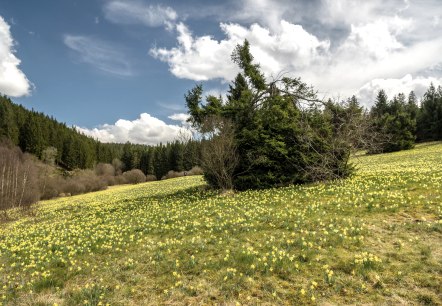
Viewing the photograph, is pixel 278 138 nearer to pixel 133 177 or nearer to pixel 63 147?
pixel 133 177

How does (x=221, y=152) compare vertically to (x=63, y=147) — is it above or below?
below

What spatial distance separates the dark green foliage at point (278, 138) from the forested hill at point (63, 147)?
80.6 metres

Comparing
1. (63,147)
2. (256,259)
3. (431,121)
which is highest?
Answer: (63,147)

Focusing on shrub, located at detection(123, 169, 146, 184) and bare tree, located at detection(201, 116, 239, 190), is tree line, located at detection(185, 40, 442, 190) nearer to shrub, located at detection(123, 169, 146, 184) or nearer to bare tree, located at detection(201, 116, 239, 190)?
bare tree, located at detection(201, 116, 239, 190)

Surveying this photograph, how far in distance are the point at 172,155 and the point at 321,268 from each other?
11834 centimetres

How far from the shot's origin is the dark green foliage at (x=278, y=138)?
76.8 ft

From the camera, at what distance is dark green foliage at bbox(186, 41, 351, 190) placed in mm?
23422

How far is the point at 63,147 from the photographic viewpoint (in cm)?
12800

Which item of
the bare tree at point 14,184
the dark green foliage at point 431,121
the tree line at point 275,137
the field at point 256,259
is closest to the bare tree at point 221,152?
the tree line at point 275,137

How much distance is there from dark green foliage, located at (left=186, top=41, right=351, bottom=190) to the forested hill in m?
80.6

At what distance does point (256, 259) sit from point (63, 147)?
136 m

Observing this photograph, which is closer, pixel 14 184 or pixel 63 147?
pixel 14 184

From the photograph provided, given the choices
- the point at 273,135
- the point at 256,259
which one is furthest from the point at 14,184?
the point at 256,259

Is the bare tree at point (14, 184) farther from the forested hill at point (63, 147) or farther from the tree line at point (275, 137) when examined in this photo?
the forested hill at point (63, 147)
